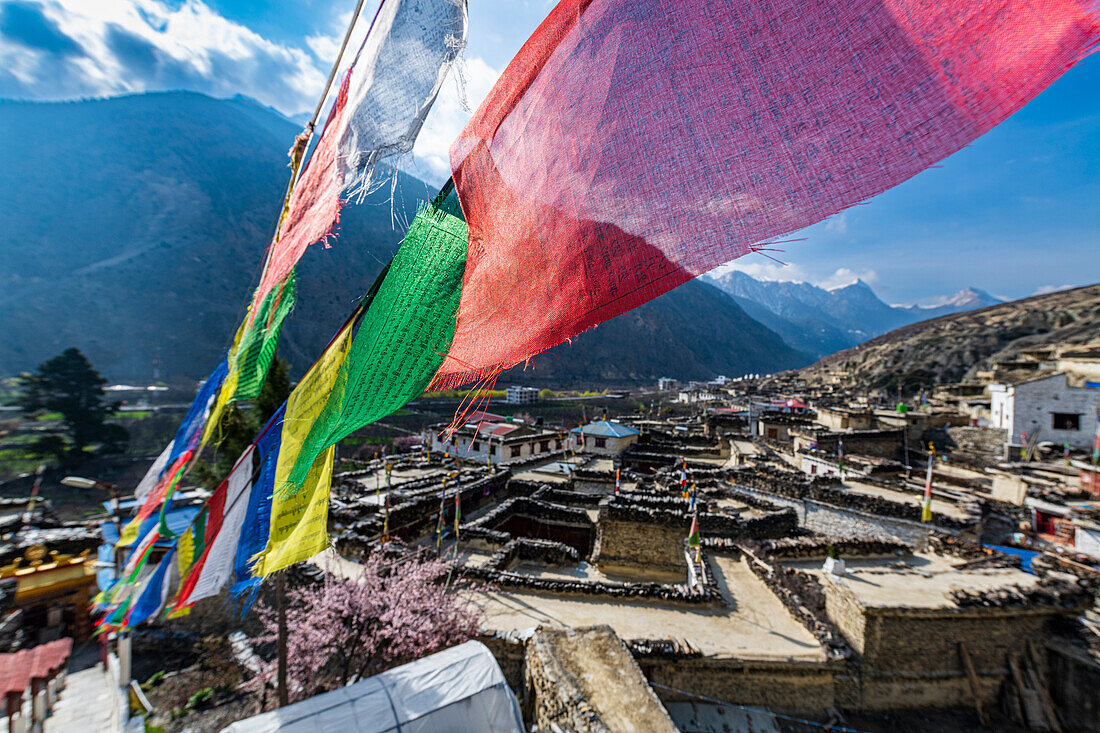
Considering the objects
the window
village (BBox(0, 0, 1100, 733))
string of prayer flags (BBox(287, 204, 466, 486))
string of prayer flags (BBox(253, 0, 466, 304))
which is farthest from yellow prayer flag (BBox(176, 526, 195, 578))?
the window

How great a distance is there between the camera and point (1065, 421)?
2370 cm

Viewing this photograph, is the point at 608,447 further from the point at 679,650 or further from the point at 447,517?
the point at 679,650

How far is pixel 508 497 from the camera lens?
15.7m

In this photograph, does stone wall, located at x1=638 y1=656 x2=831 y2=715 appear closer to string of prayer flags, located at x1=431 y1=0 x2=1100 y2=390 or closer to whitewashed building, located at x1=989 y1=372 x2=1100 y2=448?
string of prayer flags, located at x1=431 y1=0 x2=1100 y2=390

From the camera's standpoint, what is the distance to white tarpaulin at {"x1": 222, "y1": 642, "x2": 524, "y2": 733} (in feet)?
13.8

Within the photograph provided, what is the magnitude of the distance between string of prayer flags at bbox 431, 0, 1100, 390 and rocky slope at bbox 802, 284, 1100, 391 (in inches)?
2833

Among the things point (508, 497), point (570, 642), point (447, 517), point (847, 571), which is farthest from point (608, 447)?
point (570, 642)

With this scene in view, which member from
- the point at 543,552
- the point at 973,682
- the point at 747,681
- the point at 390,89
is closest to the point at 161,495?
the point at 390,89

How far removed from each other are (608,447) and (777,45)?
2389cm

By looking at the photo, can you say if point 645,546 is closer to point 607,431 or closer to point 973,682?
point 973,682

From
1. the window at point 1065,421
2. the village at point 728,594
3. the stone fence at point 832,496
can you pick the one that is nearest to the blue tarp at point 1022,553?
the village at point 728,594

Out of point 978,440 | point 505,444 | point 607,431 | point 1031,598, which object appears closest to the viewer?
point 1031,598

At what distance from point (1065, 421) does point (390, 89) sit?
35.7 m

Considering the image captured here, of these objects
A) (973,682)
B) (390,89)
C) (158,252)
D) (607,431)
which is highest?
(158,252)
